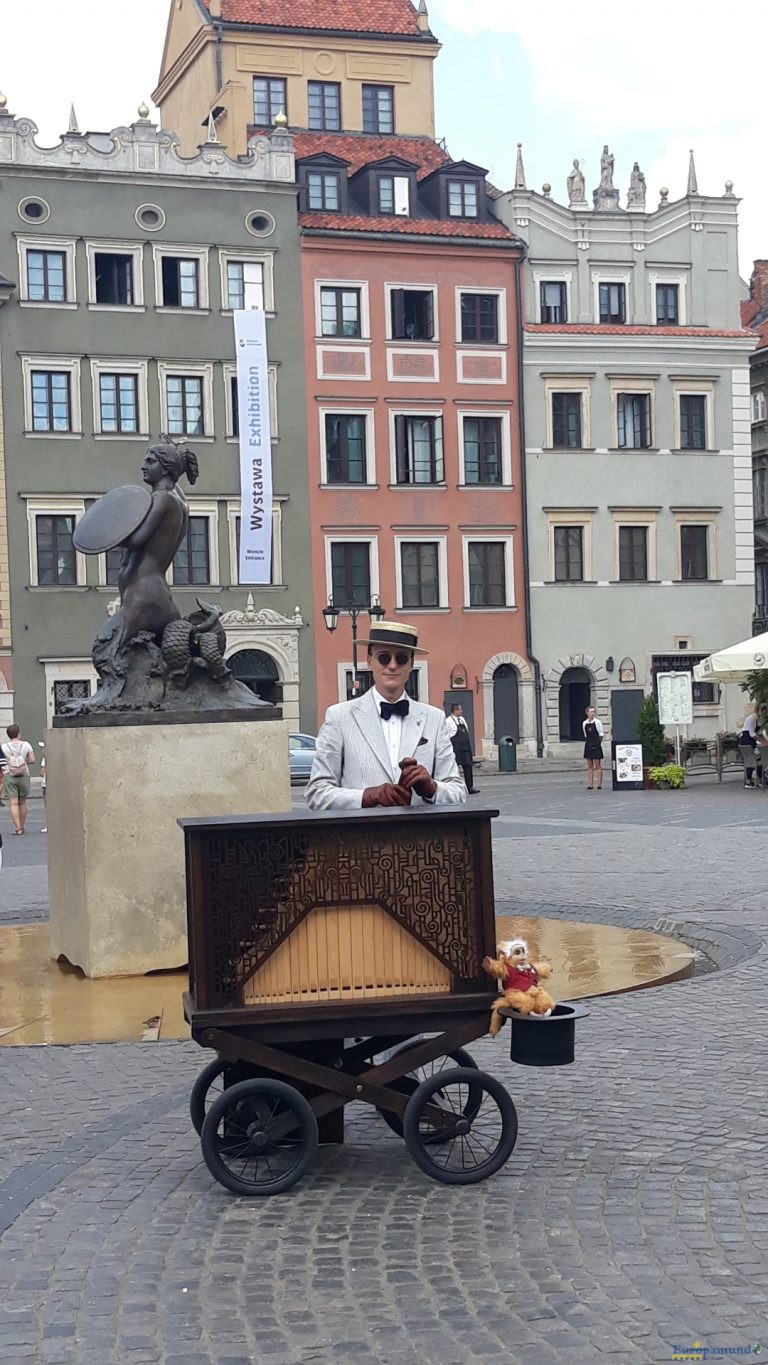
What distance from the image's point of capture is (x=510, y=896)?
13.6 m

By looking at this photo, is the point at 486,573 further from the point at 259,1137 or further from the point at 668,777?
the point at 259,1137

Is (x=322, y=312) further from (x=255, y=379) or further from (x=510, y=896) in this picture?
(x=510, y=896)

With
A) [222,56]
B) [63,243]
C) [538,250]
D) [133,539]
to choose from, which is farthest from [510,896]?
[222,56]

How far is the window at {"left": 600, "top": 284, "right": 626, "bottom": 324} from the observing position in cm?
4731

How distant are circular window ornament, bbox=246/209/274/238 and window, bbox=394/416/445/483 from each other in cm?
587

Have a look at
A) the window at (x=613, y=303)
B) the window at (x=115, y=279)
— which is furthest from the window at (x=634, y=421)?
the window at (x=115, y=279)

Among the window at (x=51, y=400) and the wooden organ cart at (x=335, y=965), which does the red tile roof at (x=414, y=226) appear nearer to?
the window at (x=51, y=400)

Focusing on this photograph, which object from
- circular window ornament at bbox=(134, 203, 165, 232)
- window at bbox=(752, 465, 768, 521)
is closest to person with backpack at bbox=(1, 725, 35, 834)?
circular window ornament at bbox=(134, 203, 165, 232)

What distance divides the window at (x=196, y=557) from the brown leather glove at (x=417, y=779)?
122 feet

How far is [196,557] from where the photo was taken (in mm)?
43219

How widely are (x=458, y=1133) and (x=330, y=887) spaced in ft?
3.09

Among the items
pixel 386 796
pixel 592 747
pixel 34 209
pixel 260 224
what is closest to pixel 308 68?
pixel 260 224

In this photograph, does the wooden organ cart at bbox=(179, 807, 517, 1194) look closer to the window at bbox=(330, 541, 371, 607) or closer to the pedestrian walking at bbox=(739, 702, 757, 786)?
the pedestrian walking at bbox=(739, 702, 757, 786)

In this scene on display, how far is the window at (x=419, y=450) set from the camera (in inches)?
1775
